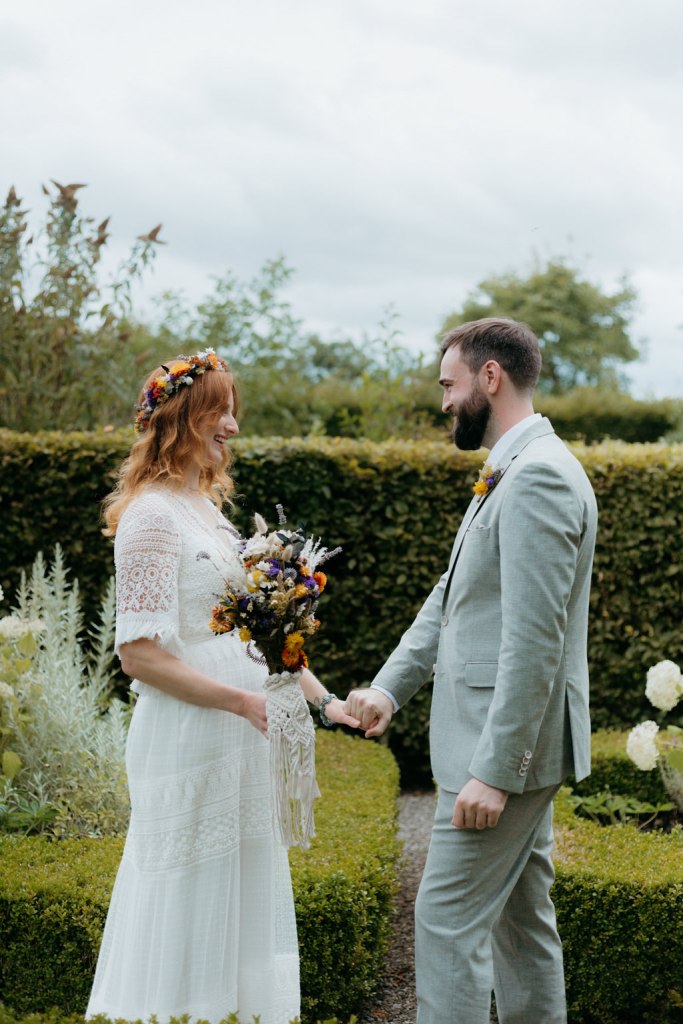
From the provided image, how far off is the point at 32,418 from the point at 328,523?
9.31 feet

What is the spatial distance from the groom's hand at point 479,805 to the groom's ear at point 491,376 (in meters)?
1.09

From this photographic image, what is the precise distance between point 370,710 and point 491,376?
1.06 metres

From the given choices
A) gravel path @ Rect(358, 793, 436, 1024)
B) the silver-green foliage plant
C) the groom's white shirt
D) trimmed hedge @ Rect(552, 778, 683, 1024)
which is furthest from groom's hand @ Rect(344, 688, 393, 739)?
the silver-green foliage plant

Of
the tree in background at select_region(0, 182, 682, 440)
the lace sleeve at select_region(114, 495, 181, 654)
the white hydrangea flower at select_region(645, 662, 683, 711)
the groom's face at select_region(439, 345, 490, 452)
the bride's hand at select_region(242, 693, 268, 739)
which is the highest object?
the tree in background at select_region(0, 182, 682, 440)

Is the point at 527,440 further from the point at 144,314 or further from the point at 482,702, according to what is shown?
the point at 144,314

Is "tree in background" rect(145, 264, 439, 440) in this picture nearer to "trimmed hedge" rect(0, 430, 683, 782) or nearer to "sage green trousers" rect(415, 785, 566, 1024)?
"trimmed hedge" rect(0, 430, 683, 782)

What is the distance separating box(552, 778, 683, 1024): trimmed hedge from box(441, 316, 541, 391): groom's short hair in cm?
206

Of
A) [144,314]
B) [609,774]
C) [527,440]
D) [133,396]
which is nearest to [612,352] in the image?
[144,314]

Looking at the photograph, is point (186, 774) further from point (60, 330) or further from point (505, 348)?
point (60, 330)

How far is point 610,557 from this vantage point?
22.0ft

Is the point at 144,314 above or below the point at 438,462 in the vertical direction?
above

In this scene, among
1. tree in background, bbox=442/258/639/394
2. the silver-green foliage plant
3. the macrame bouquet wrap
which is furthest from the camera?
tree in background, bbox=442/258/639/394

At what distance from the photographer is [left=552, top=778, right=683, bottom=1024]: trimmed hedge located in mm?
3756

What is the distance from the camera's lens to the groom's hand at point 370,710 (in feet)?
9.94
